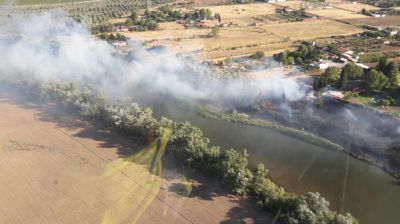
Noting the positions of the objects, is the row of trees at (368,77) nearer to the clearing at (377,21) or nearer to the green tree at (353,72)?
the green tree at (353,72)

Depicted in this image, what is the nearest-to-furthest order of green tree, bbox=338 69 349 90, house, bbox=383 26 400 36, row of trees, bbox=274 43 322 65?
green tree, bbox=338 69 349 90, row of trees, bbox=274 43 322 65, house, bbox=383 26 400 36

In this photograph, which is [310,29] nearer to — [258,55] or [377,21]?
[377,21]

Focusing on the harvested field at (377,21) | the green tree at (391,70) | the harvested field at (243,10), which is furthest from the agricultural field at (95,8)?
the green tree at (391,70)

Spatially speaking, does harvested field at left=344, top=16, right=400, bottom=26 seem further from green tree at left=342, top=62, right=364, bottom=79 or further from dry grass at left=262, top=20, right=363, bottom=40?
green tree at left=342, top=62, right=364, bottom=79

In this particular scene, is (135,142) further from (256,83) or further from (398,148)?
(398,148)

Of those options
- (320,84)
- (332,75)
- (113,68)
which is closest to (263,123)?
(320,84)

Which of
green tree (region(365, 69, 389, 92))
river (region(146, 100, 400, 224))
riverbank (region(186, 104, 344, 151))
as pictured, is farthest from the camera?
green tree (region(365, 69, 389, 92))

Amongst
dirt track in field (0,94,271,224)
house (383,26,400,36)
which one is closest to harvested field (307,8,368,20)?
house (383,26,400,36)
